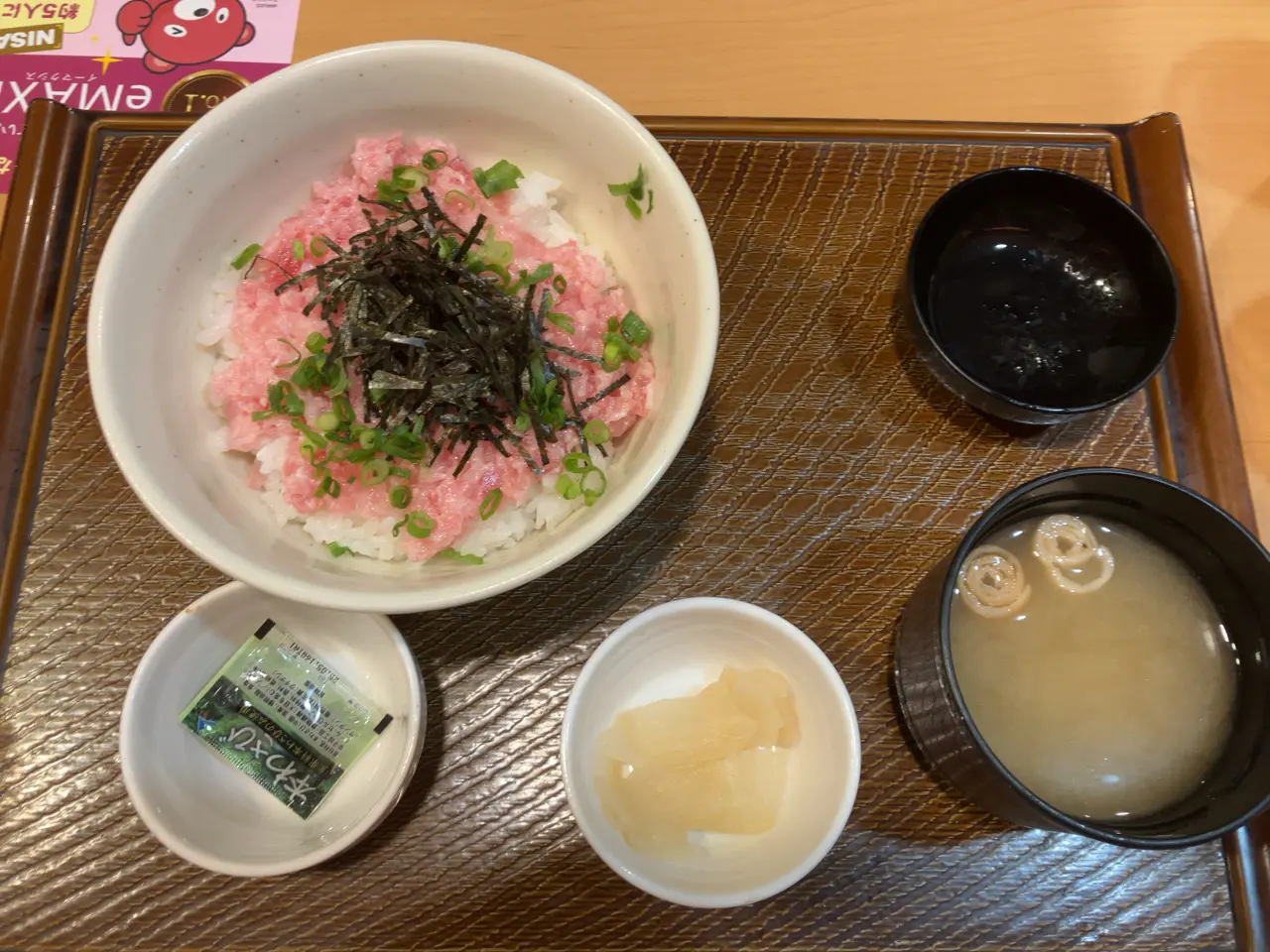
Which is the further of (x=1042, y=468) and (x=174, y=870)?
(x=1042, y=468)

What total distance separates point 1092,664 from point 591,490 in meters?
0.96

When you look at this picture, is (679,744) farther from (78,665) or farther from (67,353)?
(67,353)

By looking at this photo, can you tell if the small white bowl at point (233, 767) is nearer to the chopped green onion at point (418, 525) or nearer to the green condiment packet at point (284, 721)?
the green condiment packet at point (284, 721)

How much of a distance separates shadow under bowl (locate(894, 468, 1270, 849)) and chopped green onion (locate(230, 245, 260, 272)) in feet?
Result: 4.47

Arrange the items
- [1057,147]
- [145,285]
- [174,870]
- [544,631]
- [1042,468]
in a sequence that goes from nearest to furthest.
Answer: [145,285] < [174,870] < [544,631] < [1042,468] < [1057,147]

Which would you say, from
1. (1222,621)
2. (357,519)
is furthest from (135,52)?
(1222,621)

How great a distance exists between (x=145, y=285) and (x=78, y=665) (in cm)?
75

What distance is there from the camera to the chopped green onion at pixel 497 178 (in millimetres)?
1453

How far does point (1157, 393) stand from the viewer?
1.65 meters

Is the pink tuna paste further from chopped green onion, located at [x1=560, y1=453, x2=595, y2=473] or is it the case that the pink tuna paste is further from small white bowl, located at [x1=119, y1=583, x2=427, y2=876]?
small white bowl, located at [x1=119, y1=583, x2=427, y2=876]

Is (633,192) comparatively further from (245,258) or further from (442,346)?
(245,258)

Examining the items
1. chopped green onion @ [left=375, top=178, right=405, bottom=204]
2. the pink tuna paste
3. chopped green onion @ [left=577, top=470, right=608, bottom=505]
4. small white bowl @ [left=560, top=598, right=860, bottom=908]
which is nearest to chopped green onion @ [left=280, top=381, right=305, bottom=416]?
the pink tuna paste

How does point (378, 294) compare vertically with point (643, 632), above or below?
above

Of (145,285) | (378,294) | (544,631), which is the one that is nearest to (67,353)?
(145,285)
